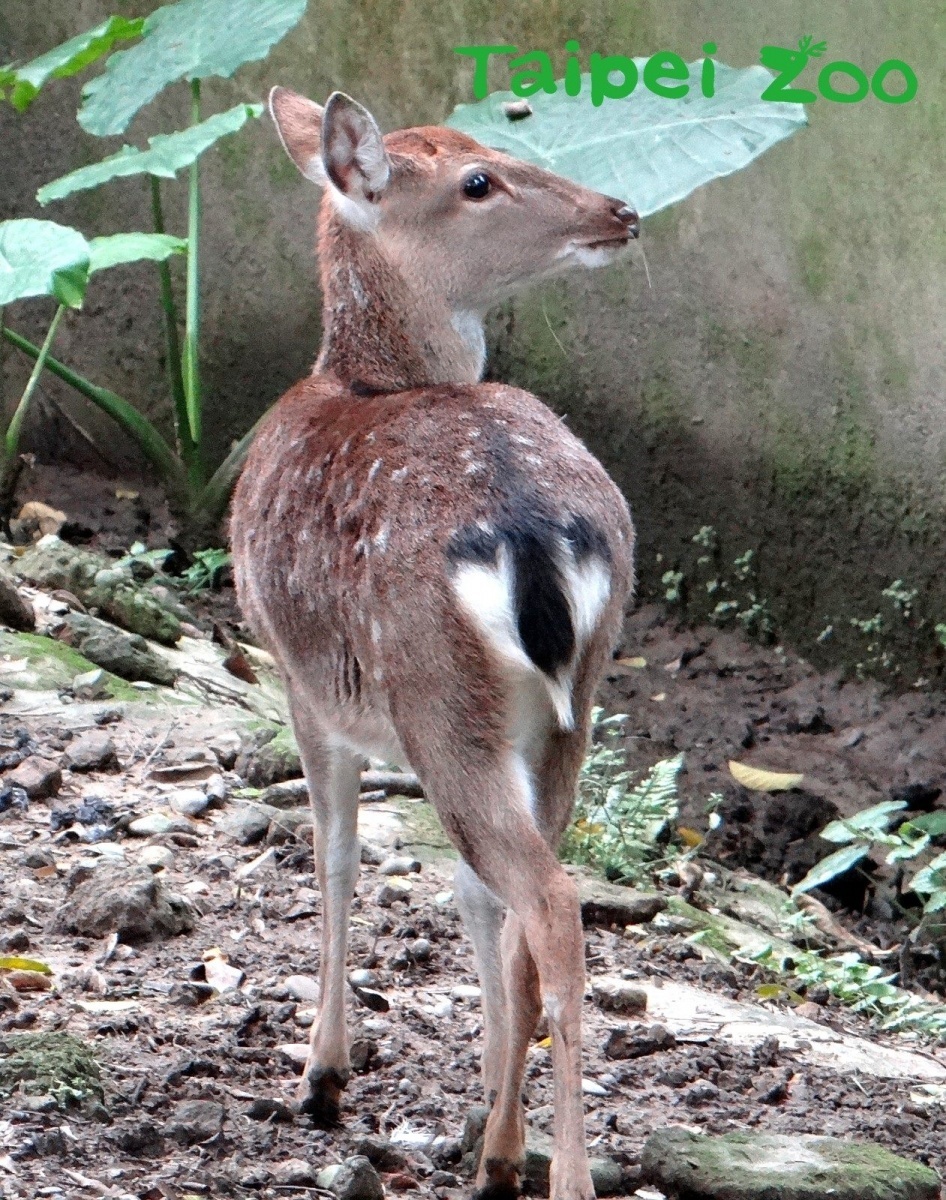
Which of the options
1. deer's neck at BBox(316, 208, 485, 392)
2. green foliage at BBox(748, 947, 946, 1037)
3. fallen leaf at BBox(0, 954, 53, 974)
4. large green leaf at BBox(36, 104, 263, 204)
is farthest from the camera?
large green leaf at BBox(36, 104, 263, 204)

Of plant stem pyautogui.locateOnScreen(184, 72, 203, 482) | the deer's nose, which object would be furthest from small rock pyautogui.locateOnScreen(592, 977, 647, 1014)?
plant stem pyautogui.locateOnScreen(184, 72, 203, 482)

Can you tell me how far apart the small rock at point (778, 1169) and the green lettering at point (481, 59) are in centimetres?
519

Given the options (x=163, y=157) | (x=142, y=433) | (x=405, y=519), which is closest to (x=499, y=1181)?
(x=405, y=519)

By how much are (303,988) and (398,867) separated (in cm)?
76

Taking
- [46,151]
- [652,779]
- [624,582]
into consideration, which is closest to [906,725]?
[652,779]

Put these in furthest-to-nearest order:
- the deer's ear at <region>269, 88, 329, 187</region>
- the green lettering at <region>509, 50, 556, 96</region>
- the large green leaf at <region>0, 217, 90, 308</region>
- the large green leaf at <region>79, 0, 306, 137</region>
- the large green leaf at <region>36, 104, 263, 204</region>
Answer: the green lettering at <region>509, 50, 556, 96</region> → the large green leaf at <region>79, 0, 306, 137</region> → the large green leaf at <region>36, 104, 263, 204</region> → the large green leaf at <region>0, 217, 90, 308</region> → the deer's ear at <region>269, 88, 329, 187</region>

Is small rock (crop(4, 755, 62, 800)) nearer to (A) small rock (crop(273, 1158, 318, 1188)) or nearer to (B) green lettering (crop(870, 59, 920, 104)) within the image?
(A) small rock (crop(273, 1158, 318, 1188))

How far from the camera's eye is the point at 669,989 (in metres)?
3.90

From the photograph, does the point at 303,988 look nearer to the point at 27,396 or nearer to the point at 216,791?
the point at 216,791

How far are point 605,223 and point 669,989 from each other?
1.72m

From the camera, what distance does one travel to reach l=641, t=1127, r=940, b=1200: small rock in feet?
8.86

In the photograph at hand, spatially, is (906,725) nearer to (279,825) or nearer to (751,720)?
(751,720)

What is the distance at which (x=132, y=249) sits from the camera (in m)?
5.81

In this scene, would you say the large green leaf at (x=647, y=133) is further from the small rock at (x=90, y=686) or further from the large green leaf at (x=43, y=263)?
the small rock at (x=90, y=686)
